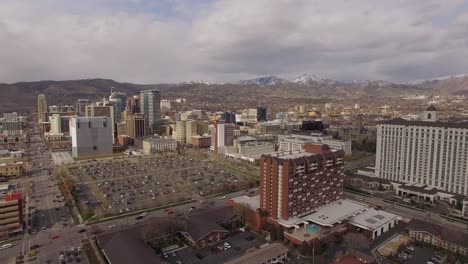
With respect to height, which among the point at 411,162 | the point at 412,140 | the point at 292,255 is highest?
the point at 412,140

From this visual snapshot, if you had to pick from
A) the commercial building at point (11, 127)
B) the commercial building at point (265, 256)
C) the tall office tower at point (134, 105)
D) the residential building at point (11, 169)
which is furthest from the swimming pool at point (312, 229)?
the commercial building at point (11, 127)

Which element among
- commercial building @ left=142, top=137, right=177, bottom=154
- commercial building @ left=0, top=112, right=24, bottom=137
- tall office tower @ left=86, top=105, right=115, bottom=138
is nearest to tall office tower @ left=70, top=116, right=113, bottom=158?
commercial building @ left=142, top=137, right=177, bottom=154

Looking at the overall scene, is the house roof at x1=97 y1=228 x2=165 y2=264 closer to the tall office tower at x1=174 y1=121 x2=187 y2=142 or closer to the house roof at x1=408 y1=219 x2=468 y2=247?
the house roof at x1=408 y1=219 x2=468 y2=247

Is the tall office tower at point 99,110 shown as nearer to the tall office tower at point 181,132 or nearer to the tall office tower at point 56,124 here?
the tall office tower at point 56,124

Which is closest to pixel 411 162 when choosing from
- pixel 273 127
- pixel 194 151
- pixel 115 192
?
pixel 115 192

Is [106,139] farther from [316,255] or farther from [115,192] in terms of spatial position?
[316,255]

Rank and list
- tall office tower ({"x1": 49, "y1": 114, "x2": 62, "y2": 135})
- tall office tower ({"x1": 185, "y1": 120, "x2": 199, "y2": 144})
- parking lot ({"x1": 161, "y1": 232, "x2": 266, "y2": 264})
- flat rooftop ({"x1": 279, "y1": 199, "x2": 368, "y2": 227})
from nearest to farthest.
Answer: parking lot ({"x1": 161, "y1": 232, "x2": 266, "y2": 264}) < flat rooftop ({"x1": 279, "y1": 199, "x2": 368, "y2": 227}) < tall office tower ({"x1": 185, "y1": 120, "x2": 199, "y2": 144}) < tall office tower ({"x1": 49, "y1": 114, "x2": 62, "y2": 135})
